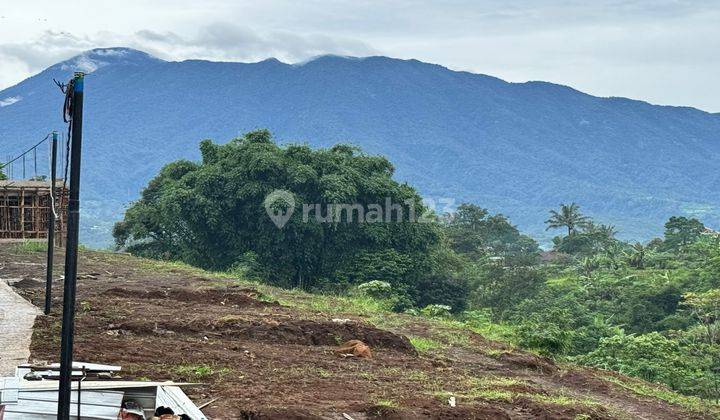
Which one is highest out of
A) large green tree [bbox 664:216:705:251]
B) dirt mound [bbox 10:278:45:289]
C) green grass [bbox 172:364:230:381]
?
large green tree [bbox 664:216:705:251]

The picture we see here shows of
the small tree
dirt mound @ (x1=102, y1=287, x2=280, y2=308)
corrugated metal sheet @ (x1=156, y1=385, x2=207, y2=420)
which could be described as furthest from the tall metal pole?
the small tree

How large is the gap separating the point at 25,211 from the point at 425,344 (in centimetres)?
2048

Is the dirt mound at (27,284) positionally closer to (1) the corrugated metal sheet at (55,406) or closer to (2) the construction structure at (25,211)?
(2) the construction structure at (25,211)

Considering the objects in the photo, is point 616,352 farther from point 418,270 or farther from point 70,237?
point 70,237

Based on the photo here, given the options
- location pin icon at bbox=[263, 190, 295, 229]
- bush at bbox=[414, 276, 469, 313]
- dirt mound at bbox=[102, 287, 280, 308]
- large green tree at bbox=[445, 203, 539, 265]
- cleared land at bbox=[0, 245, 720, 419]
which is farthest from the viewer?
large green tree at bbox=[445, 203, 539, 265]

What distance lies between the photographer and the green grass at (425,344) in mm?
17688

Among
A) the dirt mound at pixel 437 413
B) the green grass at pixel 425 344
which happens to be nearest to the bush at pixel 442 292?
the green grass at pixel 425 344

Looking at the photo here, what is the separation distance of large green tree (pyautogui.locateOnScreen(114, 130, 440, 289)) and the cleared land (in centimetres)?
1155

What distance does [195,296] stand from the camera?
20.6 metres

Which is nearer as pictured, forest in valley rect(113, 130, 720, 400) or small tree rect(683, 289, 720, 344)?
small tree rect(683, 289, 720, 344)

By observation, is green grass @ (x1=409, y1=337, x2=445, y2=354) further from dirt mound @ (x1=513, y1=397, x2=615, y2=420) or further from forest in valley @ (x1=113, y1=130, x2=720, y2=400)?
forest in valley @ (x1=113, y1=130, x2=720, y2=400)

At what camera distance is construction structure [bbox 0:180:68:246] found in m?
32.7

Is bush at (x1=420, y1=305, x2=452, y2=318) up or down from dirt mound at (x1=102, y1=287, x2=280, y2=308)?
down

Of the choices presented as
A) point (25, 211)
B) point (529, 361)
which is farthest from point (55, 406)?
point (25, 211)
